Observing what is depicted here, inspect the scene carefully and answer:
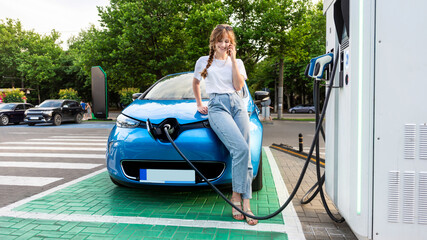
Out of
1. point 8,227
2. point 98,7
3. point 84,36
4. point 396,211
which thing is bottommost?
point 8,227

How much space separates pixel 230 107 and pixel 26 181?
3.54m

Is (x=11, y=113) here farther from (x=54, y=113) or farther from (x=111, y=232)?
(x=111, y=232)

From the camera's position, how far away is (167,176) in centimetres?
293

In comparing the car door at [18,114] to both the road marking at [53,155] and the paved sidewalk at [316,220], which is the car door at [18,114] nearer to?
the road marking at [53,155]

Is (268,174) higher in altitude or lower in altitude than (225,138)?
lower

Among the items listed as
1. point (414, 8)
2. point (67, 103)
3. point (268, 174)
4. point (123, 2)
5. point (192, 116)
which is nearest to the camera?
point (414, 8)

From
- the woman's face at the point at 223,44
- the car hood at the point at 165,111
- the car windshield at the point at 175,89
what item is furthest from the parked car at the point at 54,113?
the woman's face at the point at 223,44

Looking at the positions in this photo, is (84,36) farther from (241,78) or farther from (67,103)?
(241,78)

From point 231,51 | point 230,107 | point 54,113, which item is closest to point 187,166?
point 230,107

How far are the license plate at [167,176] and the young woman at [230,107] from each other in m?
0.42

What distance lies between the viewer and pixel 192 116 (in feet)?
10.0

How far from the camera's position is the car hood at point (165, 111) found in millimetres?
3031

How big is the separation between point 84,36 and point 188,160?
5519cm

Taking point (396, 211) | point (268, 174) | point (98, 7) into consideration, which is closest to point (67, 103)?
point (98, 7)
